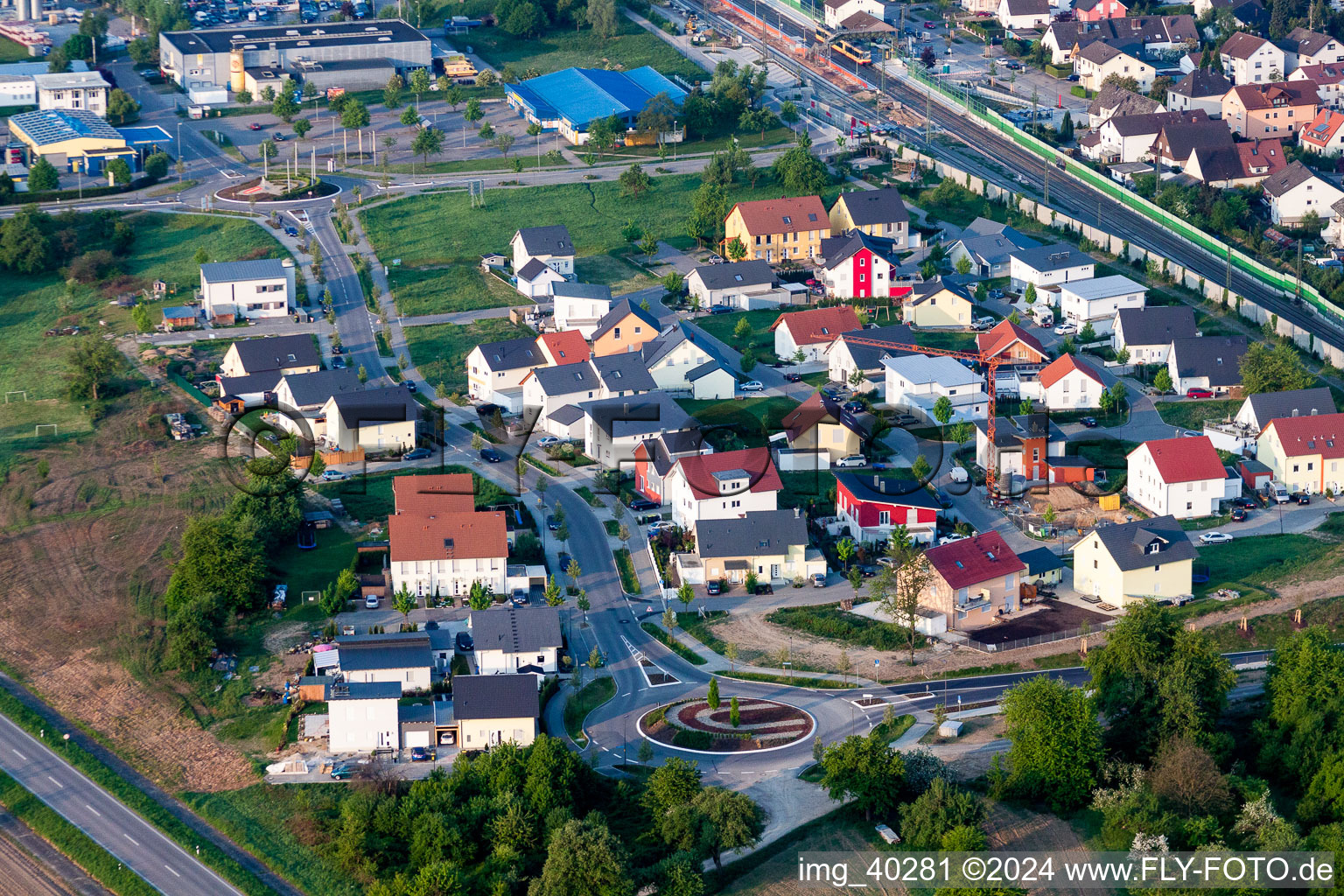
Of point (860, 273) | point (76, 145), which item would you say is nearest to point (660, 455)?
point (860, 273)

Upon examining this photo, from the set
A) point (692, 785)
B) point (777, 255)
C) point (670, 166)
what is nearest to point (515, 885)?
point (692, 785)

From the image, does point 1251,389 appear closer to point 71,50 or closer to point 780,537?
point 780,537

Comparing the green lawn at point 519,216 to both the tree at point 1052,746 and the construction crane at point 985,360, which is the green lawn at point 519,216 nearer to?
the construction crane at point 985,360

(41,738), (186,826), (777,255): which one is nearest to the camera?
(186,826)

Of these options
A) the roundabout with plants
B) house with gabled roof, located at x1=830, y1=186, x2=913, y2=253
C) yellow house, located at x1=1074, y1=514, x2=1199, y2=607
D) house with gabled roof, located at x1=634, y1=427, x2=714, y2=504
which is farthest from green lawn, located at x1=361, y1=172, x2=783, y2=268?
the roundabout with plants

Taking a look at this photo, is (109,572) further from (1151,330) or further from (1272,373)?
(1272,373)

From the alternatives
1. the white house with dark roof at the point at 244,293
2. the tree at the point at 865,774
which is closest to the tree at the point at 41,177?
the white house with dark roof at the point at 244,293
